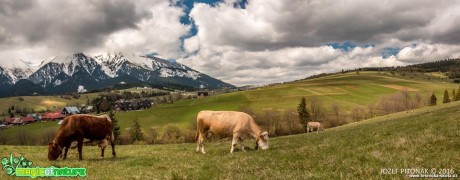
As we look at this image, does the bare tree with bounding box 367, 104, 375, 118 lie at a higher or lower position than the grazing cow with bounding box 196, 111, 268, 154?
lower

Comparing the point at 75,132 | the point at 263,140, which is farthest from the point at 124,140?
the point at 263,140

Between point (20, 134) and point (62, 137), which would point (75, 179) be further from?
point (20, 134)

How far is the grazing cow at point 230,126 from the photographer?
2434cm

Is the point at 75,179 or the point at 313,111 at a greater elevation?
the point at 75,179

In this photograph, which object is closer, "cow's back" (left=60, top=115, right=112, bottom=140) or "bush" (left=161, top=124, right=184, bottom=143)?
"cow's back" (left=60, top=115, right=112, bottom=140)

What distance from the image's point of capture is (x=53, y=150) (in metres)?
22.0

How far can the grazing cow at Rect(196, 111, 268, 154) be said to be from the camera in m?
24.3

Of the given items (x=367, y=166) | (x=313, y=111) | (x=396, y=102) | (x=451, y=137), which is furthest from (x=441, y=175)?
(x=396, y=102)

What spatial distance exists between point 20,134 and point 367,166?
187 m

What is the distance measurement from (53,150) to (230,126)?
11278 millimetres

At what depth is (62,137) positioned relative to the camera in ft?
72.1

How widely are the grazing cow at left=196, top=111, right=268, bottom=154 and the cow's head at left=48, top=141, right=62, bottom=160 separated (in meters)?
9.03
